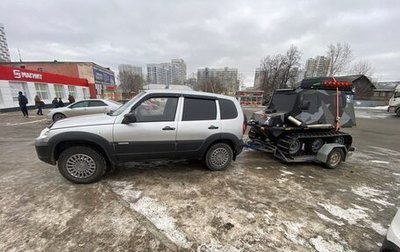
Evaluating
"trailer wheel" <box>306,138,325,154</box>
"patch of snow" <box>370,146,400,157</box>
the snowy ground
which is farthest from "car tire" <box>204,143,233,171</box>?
"patch of snow" <box>370,146,400,157</box>

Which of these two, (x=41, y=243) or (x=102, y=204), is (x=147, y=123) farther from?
(x=41, y=243)

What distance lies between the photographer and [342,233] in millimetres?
2719

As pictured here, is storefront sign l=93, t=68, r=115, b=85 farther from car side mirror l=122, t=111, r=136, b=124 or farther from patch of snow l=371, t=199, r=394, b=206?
patch of snow l=371, t=199, r=394, b=206

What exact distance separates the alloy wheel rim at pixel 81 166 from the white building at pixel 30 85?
18.0m

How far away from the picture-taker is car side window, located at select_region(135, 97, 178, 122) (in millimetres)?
3893

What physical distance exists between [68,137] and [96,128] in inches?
19.4

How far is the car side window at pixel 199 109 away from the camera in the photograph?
162 inches

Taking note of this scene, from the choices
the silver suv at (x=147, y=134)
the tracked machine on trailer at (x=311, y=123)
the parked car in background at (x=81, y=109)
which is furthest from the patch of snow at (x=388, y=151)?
the parked car in background at (x=81, y=109)

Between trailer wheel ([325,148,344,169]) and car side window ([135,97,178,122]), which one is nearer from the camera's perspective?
car side window ([135,97,178,122])

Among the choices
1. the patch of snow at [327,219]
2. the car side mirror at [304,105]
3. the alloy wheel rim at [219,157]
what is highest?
the car side mirror at [304,105]

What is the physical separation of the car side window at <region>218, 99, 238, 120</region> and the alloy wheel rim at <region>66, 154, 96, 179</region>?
112 inches

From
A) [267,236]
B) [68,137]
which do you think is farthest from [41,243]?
[267,236]

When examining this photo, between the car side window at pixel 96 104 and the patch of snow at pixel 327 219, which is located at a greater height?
the car side window at pixel 96 104

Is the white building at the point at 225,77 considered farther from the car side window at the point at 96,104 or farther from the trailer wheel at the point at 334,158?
the trailer wheel at the point at 334,158
